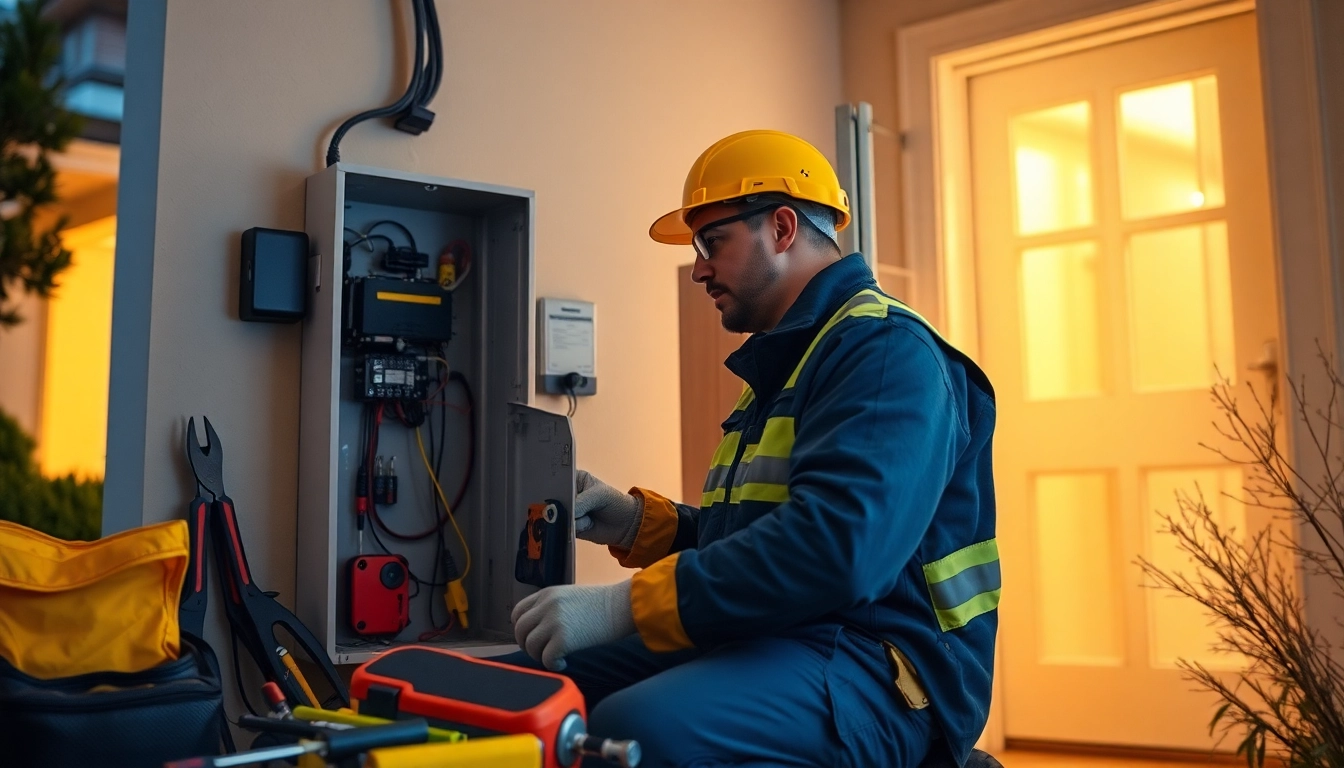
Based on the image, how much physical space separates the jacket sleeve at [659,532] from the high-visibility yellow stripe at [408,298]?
809 millimetres

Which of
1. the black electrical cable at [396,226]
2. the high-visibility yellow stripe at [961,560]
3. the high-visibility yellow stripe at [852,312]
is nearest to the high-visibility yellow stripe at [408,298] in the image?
the black electrical cable at [396,226]

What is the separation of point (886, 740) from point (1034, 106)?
110 inches

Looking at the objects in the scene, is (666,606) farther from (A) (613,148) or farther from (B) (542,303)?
(A) (613,148)

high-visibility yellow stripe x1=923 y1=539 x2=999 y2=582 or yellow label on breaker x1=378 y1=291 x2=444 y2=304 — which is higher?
yellow label on breaker x1=378 y1=291 x2=444 y2=304

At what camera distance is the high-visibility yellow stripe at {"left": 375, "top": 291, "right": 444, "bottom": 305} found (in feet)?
8.69

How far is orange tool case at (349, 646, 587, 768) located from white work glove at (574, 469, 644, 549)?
841 mm

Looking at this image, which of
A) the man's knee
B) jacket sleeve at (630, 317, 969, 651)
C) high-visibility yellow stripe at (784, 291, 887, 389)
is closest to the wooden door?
high-visibility yellow stripe at (784, 291, 887, 389)

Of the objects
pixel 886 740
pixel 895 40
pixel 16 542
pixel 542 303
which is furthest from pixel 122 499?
pixel 895 40

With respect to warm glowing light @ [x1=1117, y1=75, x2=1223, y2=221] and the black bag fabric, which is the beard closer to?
the black bag fabric

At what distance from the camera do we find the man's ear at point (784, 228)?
6.50ft

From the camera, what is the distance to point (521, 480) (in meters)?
2.73

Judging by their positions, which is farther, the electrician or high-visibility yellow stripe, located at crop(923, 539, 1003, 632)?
high-visibility yellow stripe, located at crop(923, 539, 1003, 632)

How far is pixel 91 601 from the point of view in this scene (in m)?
1.70

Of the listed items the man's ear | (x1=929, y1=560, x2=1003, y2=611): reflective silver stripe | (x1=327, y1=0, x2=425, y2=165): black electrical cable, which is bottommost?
(x1=929, y1=560, x2=1003, y2=611): reflective silver stripe
